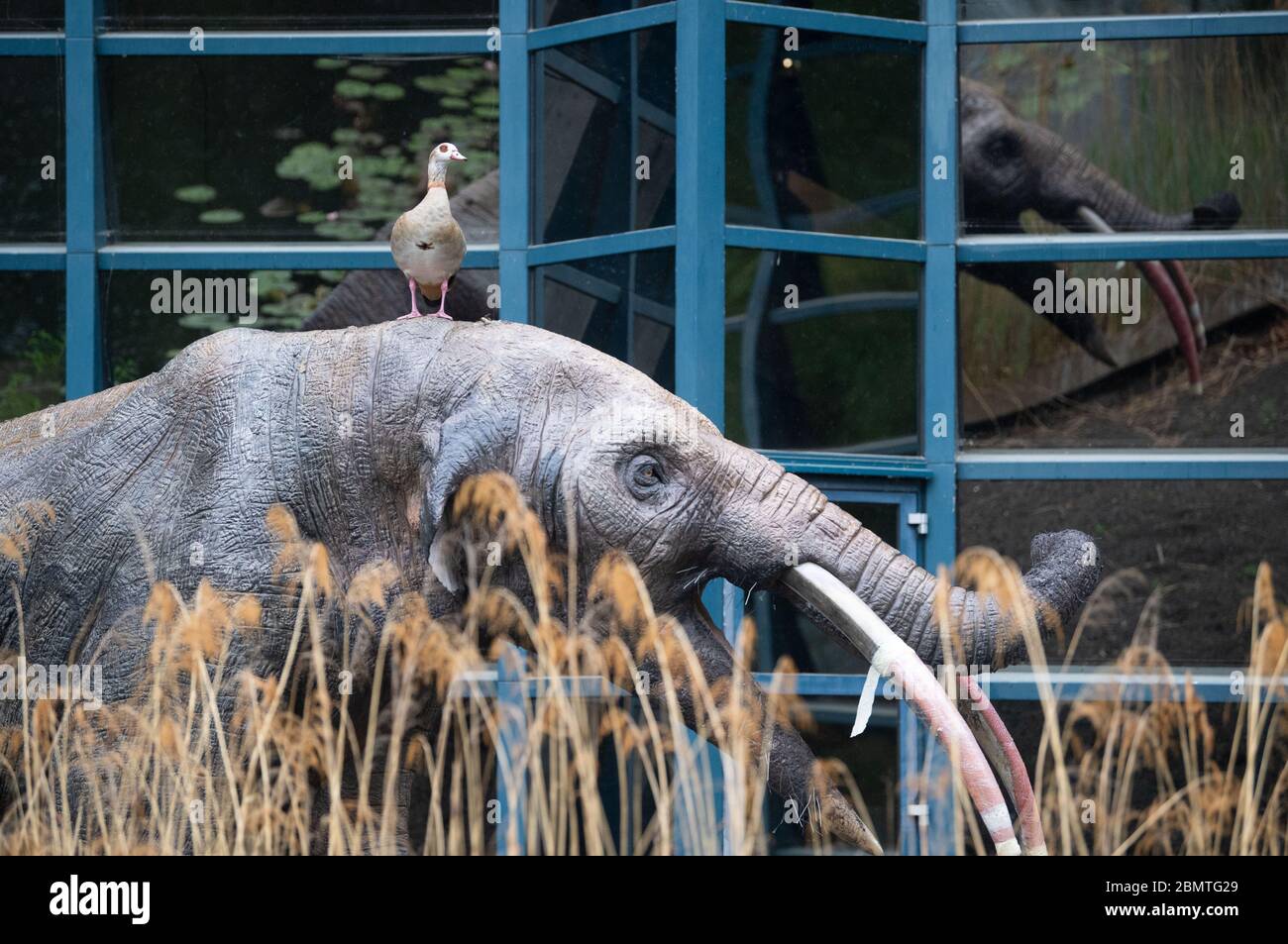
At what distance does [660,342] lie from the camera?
759cm

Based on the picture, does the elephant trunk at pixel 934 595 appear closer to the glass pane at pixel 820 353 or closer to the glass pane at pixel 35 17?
the glass pane at pixel 820 353

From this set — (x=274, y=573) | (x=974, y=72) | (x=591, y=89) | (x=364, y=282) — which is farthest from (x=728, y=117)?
(x=274, y=573)

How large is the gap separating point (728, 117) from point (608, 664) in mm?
3565

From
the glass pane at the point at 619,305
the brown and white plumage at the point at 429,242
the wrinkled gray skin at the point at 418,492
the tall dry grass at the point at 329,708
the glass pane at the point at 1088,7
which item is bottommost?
the tall dry grass at the point at 329,708

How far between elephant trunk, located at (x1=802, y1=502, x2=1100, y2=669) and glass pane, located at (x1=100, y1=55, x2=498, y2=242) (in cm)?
411

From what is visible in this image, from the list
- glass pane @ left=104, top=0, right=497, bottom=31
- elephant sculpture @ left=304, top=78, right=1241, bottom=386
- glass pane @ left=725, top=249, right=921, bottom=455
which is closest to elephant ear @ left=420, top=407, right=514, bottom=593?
glass pane @ left=725, top=249, right=921, bottom=455

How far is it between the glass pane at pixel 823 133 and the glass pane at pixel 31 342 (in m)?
3.13

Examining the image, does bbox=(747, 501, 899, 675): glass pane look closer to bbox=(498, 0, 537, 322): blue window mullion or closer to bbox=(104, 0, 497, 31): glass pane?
bbox=(498, 0, 537, 322): blue window mullion

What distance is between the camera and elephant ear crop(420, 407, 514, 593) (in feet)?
14.4

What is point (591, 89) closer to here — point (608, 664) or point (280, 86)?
point (280, 86)

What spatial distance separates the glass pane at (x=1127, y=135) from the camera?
806cm

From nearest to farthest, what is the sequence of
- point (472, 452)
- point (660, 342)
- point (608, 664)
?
point (472, 452) → point (608, 664) → point (660, 342)

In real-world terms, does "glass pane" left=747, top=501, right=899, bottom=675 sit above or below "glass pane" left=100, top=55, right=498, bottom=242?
below

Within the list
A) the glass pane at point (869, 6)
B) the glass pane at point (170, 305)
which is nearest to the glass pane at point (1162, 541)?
the glass pane at point (869, 6)
